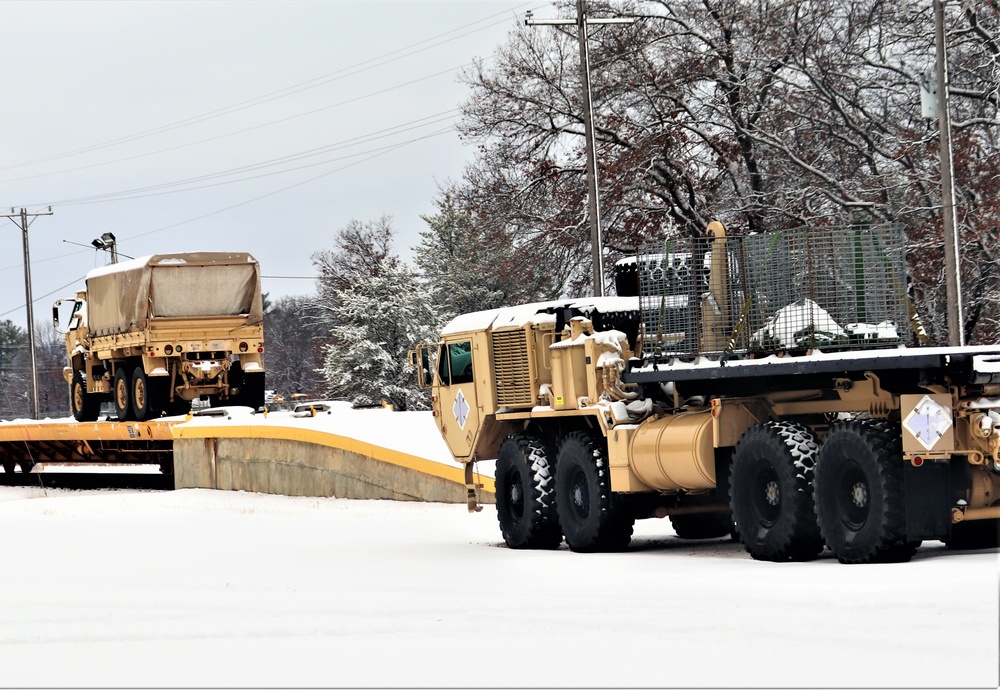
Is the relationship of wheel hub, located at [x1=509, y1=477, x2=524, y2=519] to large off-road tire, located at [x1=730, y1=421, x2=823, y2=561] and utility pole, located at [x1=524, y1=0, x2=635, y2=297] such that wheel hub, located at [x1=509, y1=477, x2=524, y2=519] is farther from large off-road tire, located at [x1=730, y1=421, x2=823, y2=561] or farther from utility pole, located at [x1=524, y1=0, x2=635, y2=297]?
utility pole, located at [x1=524, y1=0, x2=635, y2=297]

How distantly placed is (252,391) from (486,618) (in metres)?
25.0

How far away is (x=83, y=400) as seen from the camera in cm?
3641

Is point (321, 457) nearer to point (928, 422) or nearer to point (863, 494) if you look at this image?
point (863, 494)

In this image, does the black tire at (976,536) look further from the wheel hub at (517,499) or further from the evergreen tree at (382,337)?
the evergreen tree at (382,337)

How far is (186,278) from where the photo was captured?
107ft

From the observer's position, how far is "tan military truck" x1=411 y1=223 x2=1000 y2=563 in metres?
12.2

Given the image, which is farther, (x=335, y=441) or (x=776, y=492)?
(x=335, y=441)

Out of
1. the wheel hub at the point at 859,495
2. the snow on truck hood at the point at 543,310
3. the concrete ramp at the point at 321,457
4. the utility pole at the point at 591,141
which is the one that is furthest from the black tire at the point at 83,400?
the wheel hub at the point at 859,495

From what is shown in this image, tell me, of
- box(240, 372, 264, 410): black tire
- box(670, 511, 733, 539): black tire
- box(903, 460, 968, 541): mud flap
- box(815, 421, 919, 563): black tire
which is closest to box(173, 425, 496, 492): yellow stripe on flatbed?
box(240, 372, 264, 410): black tire

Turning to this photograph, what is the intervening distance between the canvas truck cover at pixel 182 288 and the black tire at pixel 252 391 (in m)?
1.49

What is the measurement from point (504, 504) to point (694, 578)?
609 centimetres

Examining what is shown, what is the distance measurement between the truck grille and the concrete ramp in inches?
171

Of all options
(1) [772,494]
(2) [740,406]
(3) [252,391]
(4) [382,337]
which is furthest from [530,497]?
(4) [382,337]

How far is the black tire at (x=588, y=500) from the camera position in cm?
1611
